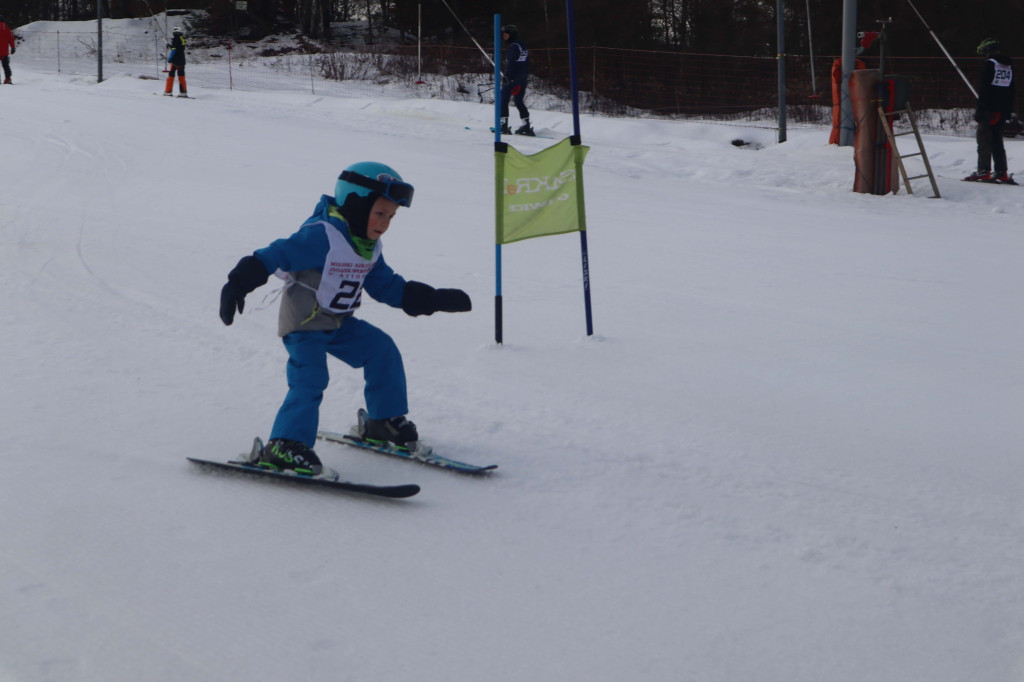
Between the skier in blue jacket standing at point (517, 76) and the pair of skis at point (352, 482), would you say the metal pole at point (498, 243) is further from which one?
the skier in blue jacket standing at point (517, 76)

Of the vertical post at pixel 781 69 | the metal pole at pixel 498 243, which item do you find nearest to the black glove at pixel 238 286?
the metal pole at pixel 498 243

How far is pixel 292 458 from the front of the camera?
3.74m

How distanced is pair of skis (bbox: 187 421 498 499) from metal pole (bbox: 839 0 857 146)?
11331 millimetres

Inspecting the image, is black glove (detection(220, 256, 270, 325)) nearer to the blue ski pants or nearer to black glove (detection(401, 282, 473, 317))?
the blue ski pants

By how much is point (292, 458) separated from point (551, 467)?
41.5 inches

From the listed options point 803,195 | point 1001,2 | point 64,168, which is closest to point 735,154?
point 803,195

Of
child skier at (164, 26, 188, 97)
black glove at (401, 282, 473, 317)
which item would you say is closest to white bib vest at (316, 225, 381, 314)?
black glove at (401, 282, 473, 317)

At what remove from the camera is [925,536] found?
11.3 ft

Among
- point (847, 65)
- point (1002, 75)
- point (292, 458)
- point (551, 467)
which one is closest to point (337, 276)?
point (292, 458)

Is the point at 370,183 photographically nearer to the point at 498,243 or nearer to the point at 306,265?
the point at 306,265

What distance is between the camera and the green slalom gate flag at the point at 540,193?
5594mm

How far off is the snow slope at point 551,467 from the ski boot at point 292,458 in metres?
0.09

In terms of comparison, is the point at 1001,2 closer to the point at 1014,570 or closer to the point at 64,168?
the point at 64,168

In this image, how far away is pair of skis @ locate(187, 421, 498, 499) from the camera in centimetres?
362
